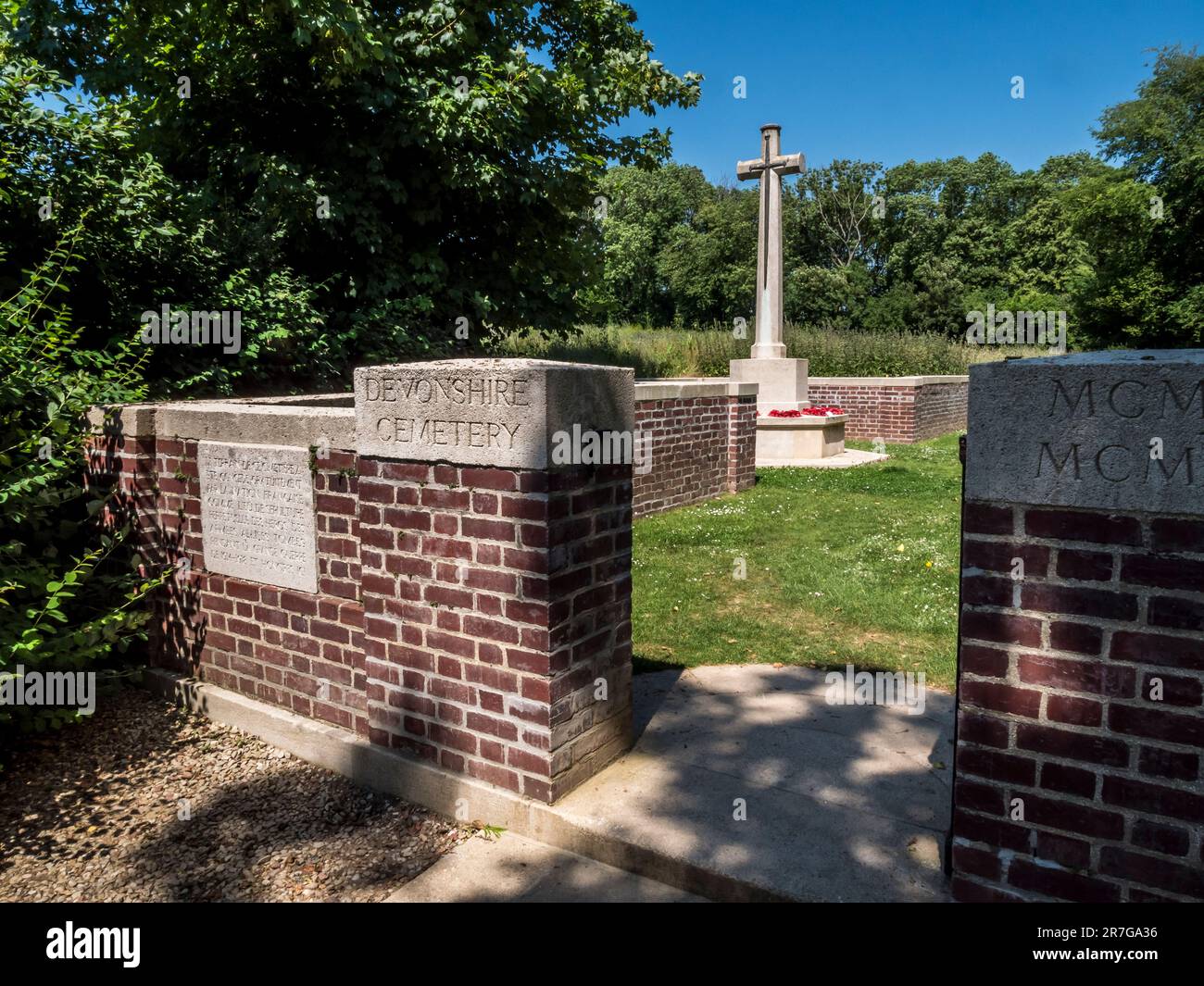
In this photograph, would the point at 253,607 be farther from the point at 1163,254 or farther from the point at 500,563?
the point at 1163,254

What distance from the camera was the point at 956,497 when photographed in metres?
10.2

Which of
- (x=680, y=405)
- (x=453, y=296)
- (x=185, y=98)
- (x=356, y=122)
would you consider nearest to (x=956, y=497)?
(x=680, y=405)

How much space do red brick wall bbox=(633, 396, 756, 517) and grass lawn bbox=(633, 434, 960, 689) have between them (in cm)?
22

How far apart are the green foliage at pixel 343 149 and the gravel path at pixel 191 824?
3459mm

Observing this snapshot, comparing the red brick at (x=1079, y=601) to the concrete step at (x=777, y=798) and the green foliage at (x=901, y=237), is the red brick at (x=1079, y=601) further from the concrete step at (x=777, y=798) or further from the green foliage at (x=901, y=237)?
the green foliage at (x=901, y=237)

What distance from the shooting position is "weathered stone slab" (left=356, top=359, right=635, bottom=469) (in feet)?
9.45

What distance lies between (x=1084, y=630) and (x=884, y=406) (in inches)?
638

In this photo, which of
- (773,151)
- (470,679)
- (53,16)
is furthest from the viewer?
(773,151)

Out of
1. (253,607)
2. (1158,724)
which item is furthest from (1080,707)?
(253,607)

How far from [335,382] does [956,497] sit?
7444mm

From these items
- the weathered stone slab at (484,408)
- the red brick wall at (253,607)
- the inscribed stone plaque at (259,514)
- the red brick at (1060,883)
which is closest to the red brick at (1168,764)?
the red brick at (1060,883)

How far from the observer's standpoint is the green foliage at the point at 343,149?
23.6ft

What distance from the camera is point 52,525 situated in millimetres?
4531
